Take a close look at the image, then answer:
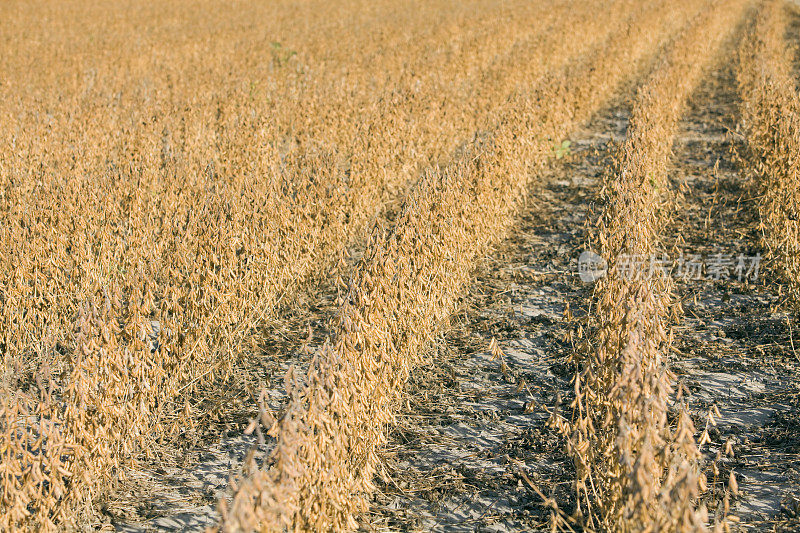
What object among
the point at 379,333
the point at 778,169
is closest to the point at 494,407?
the point at 379,333

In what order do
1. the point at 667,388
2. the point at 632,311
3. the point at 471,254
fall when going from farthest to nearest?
the point at 471,254 → the point at 632,311 → the point at 667,388

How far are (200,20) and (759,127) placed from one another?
55.2ft

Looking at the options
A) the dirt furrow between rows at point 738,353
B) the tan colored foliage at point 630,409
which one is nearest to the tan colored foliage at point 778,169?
the dirt furrow between rows at point 738,353

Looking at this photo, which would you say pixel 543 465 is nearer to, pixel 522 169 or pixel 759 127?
pixel 522 169

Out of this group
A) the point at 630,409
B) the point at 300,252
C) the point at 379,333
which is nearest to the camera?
the point at 630,409

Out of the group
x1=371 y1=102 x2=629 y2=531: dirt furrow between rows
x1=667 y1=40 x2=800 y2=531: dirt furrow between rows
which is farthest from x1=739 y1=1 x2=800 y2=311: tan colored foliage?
x1=371 y1=102 x2=629 y2=531: dirt furrow between rows

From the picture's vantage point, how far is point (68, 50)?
14445mm

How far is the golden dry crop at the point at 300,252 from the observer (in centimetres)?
304

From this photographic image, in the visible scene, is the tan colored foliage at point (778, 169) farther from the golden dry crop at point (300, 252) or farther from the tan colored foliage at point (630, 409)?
the tan colored foliage at point (630, 409)

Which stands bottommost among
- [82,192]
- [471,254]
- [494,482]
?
[494,482]

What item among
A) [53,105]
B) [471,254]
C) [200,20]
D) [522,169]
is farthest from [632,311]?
[200,20]

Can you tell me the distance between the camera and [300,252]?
570 centimetres

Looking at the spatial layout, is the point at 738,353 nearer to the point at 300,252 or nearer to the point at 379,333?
the point at 379,333

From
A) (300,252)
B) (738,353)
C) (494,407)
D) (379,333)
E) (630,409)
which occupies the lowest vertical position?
(494,407)
